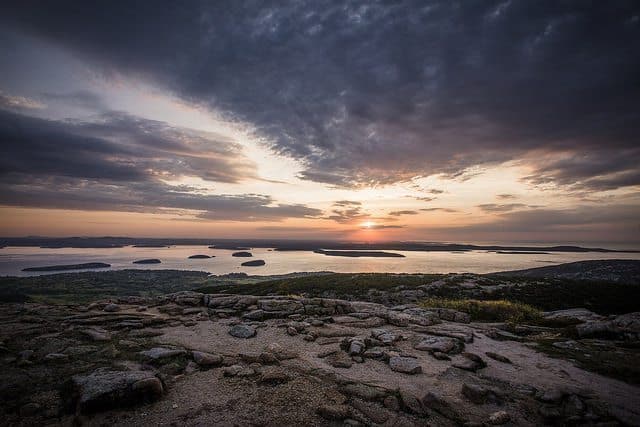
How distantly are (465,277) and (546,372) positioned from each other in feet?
101

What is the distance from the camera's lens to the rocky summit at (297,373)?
5.71m

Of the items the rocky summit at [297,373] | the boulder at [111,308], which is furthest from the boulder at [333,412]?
the boulder at [111,308]

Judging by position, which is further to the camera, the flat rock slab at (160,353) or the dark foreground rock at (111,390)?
the flat rock slab at (160,353)

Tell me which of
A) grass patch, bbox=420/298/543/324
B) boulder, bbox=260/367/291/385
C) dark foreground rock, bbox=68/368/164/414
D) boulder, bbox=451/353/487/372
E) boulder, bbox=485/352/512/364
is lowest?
grass patch, bbox=420/298/543/324

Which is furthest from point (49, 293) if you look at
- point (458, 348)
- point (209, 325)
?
point (458, 348)

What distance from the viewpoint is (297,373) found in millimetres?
7750

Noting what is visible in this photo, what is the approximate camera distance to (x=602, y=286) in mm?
30453

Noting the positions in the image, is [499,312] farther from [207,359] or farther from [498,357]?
[207,359]

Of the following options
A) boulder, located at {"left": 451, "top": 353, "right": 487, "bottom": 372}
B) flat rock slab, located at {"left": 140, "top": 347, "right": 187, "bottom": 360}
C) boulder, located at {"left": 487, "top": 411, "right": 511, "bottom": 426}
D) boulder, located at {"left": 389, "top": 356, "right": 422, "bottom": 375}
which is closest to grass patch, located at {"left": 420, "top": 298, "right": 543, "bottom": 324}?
boulder, located at {"left": 451, "top": 353, "right": 487, "bottom": 372}

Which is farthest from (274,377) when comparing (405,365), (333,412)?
(405,365)

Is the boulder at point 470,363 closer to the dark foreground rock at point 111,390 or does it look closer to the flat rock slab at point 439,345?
the flat rock slab at point 439,345

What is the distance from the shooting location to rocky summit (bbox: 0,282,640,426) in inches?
225

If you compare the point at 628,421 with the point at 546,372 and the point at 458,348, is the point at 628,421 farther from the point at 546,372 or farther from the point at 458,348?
the point at 458,348

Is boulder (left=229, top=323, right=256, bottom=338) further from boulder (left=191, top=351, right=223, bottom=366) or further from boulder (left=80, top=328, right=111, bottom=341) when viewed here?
boulder (left=80, top=328, right=111, bottom=341)
